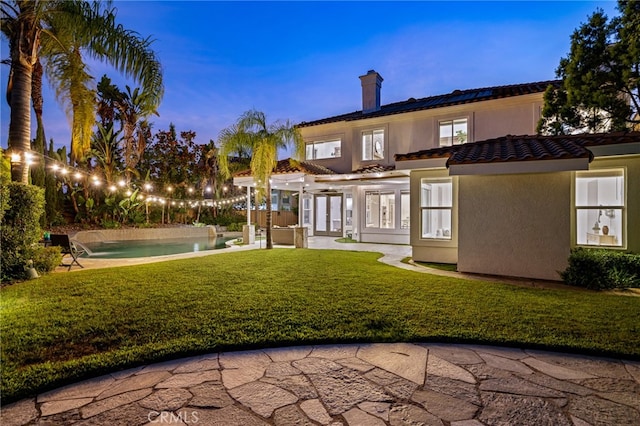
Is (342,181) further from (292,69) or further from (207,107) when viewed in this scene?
(207,107)

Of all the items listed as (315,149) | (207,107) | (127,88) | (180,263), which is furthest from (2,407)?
(207,107)

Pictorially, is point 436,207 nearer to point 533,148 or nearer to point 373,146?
point 533,148

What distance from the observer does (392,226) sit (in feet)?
55.4

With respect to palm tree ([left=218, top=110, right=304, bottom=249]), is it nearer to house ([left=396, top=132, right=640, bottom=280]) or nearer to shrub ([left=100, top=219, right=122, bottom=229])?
house ([left=396, top=132, right=640, bottom=280])

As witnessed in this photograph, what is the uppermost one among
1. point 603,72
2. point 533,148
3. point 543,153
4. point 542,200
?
point 603,72

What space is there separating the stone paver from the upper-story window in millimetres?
15867

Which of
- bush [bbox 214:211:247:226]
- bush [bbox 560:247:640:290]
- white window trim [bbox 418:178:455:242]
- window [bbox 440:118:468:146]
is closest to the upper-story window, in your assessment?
window [bbox 440:118:468:146]

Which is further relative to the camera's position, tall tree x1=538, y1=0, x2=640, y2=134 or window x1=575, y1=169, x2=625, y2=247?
tall tree x1=538, y1=0, x2=640, y2=134

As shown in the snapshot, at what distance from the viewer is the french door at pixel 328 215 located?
1967cm

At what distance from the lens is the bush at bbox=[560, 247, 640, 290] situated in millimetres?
7238

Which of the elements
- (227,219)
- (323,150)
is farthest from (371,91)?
(227,219)

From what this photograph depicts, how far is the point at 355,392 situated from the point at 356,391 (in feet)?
0.06

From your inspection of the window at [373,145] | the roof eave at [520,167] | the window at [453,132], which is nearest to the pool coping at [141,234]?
the window at [373,145]

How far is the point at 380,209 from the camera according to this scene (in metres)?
17.3
